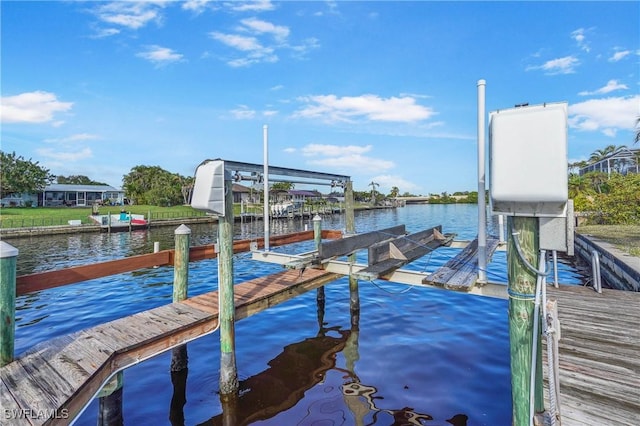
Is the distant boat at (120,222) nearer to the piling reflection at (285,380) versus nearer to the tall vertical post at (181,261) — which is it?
the tall vertical post at (181,261)

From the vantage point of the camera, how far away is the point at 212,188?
5406mm

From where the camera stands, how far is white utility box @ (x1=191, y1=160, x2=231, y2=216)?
5398 millimetres

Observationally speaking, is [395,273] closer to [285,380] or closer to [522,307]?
[285,380]

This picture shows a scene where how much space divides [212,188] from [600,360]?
5837mm

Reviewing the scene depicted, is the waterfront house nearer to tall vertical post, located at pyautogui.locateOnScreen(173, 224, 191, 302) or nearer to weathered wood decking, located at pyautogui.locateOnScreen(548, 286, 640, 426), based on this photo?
tall vertical post, located at pyautogui.locateOnScreen(173, 224, 191, 302)

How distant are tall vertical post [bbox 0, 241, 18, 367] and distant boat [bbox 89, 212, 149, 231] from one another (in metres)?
33.9

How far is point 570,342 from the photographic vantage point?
464cm

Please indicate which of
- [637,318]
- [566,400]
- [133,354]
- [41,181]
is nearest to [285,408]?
[133,354]

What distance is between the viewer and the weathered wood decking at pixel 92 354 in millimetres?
3535

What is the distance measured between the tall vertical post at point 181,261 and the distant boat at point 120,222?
106 feet

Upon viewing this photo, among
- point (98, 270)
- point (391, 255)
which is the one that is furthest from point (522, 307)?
point (98, 270)

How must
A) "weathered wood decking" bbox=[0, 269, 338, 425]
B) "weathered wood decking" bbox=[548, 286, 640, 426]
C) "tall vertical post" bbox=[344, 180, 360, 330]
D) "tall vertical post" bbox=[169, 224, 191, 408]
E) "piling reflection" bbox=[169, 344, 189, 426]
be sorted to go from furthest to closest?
"tall vertical post" bbox=[344, 180, 360, 330]
"tall vertical post" bbox=[169, 224, 191, 408]
"piling reflection" bbox=[169, 344, 189, 426]
"weathered wood decking" bbox=[0, 269, 338, 425]
"weathered wood decking" bbox=[548, 286, 640, 426]

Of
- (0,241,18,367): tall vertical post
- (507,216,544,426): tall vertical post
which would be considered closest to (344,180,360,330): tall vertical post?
(507,216,544,426): tall vertical post

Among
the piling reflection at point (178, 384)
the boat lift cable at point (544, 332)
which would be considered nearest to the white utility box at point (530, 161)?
the boat lift cable at point (544, 332)
